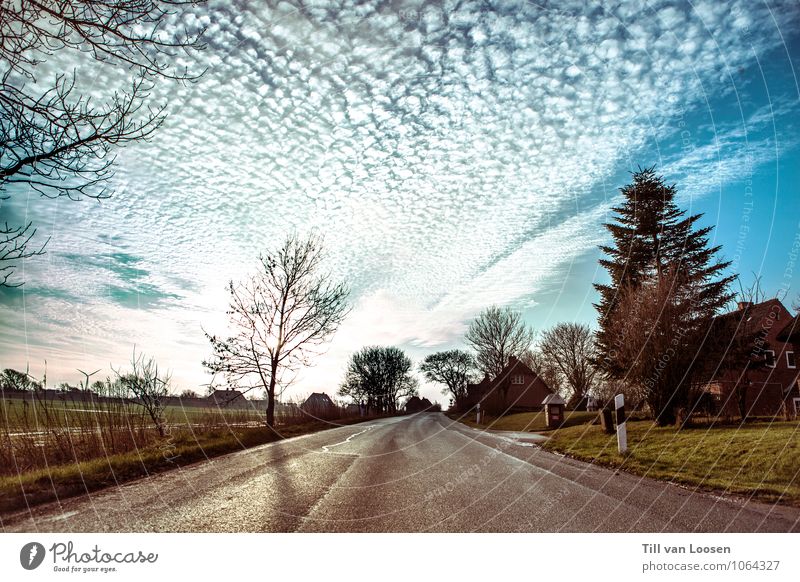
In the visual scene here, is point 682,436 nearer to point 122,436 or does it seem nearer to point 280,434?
point 280,434

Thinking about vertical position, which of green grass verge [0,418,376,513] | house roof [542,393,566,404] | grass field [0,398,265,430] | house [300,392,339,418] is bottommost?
house roof [542,393,566,404]

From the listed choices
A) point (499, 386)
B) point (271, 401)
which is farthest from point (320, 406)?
point (499, 386)

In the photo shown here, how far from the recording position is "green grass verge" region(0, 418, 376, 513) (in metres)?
3.93

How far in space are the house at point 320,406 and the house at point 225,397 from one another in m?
2.00

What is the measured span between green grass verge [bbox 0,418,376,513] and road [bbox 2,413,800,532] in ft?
0.95

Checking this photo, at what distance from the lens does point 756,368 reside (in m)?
13.7

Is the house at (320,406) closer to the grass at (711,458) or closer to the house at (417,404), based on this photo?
the house at (417,404)

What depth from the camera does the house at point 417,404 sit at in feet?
20.9

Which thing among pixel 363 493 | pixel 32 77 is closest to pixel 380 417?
pixel 363 493

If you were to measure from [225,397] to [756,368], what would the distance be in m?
15.4

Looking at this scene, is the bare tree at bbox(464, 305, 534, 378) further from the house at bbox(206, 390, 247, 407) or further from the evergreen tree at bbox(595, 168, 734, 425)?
the house at bbox(206, 390, 247, 407)

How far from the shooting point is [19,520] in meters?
3.38

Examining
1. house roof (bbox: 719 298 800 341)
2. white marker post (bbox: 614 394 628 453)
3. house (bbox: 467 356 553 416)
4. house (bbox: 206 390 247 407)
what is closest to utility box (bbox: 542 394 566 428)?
house (bbox: 467 356 553 416)

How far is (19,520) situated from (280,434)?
627 cm
